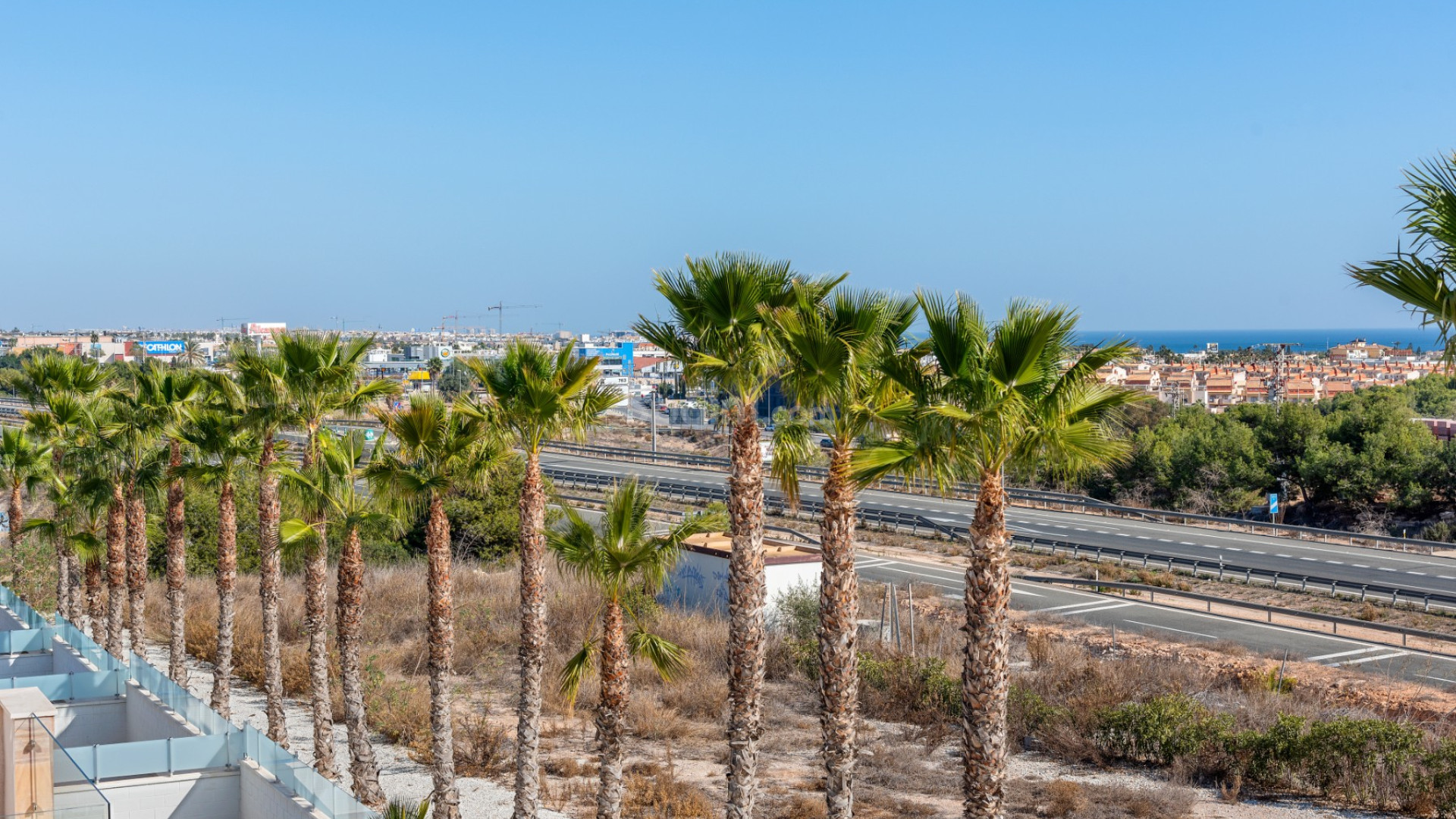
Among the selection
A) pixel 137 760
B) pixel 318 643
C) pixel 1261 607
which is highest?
pixel 318 643

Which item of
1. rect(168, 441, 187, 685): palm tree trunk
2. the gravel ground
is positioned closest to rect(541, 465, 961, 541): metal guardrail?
the gravel ground

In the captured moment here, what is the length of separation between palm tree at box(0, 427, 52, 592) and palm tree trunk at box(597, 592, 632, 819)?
22946mm

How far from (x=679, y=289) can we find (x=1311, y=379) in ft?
414

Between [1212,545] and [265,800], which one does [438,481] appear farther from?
[1212,545]

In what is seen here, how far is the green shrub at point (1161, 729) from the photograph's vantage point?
66.4 ft

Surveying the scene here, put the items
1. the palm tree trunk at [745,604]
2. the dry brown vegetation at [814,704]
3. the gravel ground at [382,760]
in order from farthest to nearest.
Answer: the gravel ground at [382,760]
the dry brown vegetation at [814,704]
the palm tree trunk at [745,604]

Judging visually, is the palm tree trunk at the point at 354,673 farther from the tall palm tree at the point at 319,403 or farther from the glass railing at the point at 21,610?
the glass railing at the point at 21,610

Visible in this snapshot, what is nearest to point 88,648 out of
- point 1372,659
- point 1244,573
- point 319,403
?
point 319,403

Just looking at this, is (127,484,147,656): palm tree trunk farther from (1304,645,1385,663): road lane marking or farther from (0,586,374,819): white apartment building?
(1304,645,1385,663): road lane marking

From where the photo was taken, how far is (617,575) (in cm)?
1495

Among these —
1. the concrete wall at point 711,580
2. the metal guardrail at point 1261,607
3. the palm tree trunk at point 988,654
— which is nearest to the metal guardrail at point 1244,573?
the metal guardrail at point 1261,607

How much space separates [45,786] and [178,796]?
2400mm

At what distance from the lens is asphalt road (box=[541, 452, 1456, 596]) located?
36.3 m

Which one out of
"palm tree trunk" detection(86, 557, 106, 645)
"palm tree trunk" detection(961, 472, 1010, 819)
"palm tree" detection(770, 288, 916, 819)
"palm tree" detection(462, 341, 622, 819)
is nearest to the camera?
"palm tree trunk" detection(961, 472, 1010, 819)
